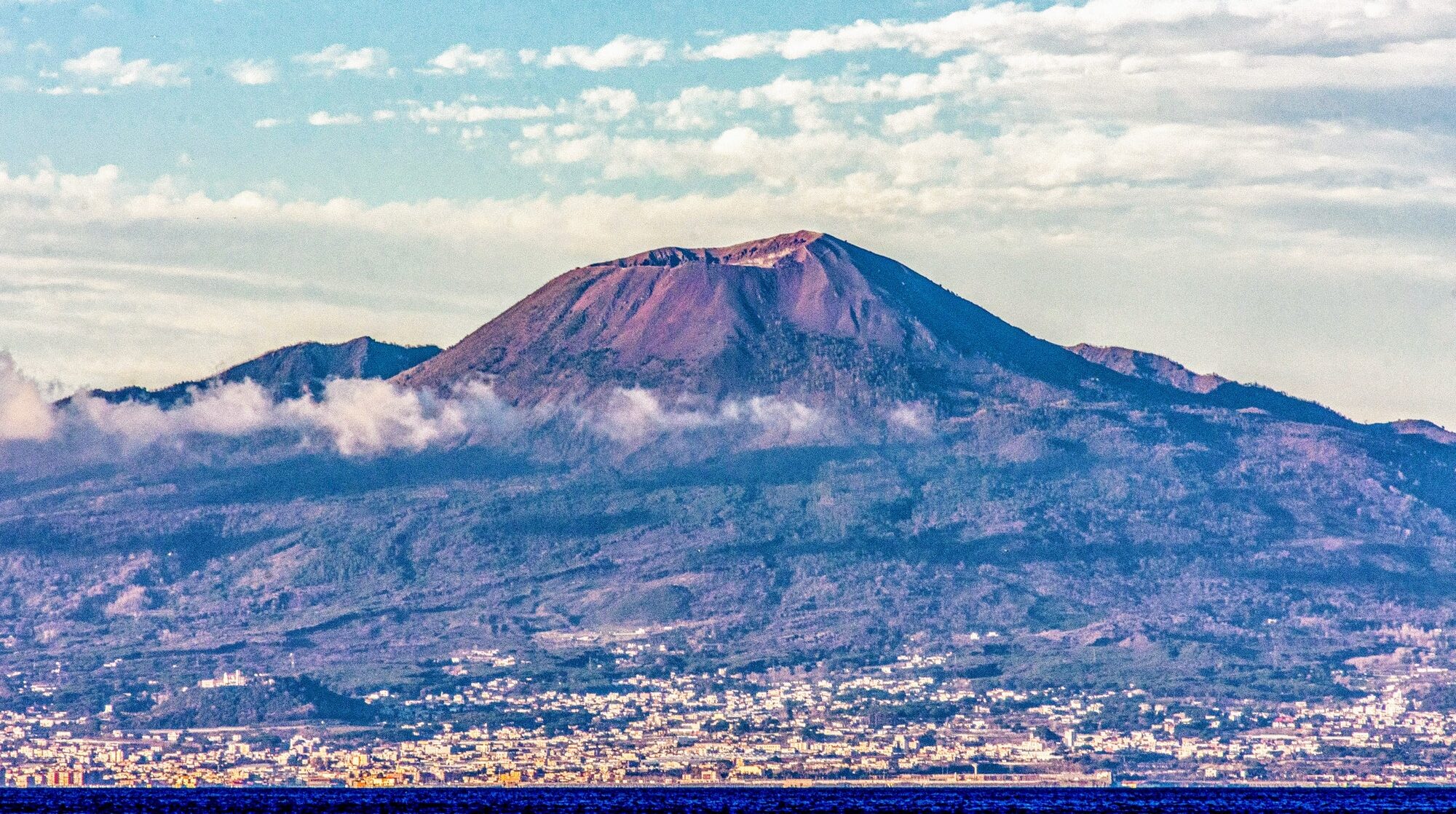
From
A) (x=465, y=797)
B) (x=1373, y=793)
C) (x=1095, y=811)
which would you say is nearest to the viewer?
(x=1095, y=811)

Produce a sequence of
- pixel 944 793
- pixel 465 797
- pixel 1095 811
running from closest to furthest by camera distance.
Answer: pixel 1095 811
pixel 465 797
pixel 944 793

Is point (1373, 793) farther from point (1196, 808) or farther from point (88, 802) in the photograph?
point (88, 802)

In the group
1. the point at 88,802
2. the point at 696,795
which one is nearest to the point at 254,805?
the point at 88,802

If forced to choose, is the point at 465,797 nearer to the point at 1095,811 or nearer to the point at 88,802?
the point at 88,802

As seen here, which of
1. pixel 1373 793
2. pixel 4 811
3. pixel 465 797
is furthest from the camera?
pixel 1373 793

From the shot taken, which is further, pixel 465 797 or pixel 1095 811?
pixel 465 797

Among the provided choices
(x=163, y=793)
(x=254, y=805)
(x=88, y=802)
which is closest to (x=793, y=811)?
(x=254, y=805)
